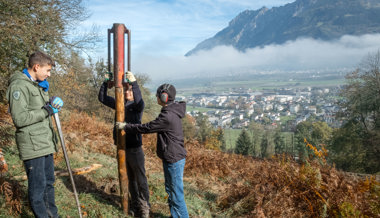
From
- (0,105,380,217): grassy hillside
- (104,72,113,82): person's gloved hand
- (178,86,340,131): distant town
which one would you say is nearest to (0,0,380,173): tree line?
(0,105,380,217): grassy hillside

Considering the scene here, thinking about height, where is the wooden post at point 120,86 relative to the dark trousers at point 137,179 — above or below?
above

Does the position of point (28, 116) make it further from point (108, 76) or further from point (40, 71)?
point (108, 76)

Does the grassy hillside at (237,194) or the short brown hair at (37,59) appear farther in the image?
the grassy hillside at (237,194)

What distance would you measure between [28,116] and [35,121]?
0.10 meters

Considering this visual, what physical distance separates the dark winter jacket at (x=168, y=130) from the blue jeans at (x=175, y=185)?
4.7 inches

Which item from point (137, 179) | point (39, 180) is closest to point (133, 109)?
point (137, 179)

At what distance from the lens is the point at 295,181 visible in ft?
17.9

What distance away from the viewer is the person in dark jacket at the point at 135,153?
13.9ft

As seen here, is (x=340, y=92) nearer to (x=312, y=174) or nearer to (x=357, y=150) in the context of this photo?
(x=357, y=150)

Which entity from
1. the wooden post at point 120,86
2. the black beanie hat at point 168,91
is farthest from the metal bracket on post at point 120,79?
the black beanie hat at point 168,91

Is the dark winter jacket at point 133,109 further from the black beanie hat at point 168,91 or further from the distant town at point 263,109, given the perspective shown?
the distant town at point 263,109

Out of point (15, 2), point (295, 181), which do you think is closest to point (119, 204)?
point (295, 181)

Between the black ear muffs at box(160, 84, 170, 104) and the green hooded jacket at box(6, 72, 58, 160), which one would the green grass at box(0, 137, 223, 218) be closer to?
the green hooded jacket at box(6, 72, 58, 160)

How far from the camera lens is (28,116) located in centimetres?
308
